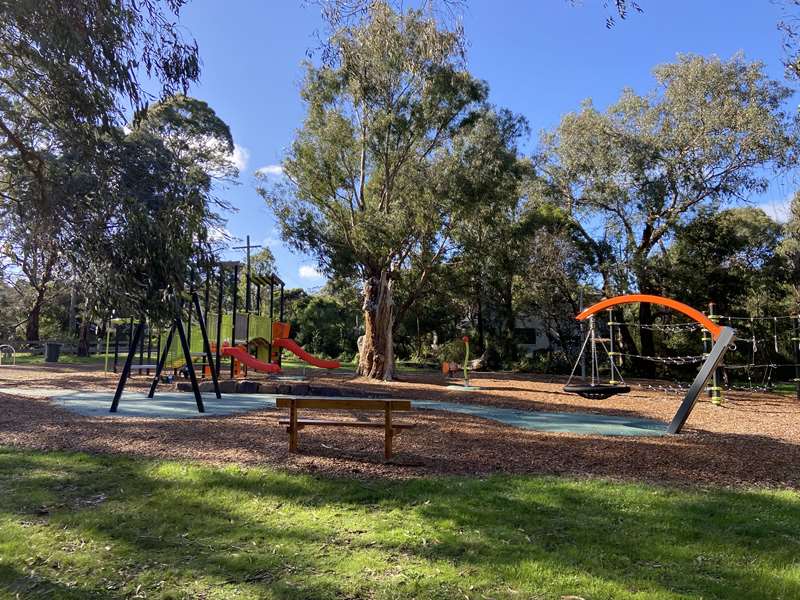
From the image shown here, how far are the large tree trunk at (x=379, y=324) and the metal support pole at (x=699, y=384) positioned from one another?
10497 mm

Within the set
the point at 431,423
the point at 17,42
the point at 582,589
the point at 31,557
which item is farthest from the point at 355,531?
the point at 17,42

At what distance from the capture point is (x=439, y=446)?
6.86 metres

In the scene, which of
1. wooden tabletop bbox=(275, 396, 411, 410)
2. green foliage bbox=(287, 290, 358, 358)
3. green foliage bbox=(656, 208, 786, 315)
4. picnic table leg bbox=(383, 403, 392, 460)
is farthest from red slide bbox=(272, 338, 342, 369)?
green foliage bbox=(287, 290, 358, 358)

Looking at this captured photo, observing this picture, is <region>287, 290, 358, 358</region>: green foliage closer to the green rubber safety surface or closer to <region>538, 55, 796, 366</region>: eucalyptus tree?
<region>538, 55, 796, 366</region>: eucalyptus tree

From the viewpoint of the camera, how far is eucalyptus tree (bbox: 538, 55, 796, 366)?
19.6 meters

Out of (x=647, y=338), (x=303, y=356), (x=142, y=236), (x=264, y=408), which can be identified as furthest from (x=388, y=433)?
(x=647, y=338)

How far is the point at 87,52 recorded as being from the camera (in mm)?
5875

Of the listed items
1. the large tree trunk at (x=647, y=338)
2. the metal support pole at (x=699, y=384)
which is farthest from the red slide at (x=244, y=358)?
the large tree trunk at (x=647, y=338)

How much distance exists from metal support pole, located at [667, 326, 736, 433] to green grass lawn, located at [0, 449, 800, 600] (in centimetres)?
369

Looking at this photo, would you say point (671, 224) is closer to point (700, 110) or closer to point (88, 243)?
point (700, 110)

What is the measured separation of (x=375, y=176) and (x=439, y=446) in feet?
45.2

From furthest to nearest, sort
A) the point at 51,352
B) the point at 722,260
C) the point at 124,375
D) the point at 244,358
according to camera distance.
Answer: the point at 51,352
the point at 722,260
the point at 244,358
the point at 124,375

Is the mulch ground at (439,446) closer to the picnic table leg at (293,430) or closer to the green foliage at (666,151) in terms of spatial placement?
the picnic table leg at (293,430)

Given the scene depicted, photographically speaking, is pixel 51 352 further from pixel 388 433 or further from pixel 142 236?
pixel 388 433
